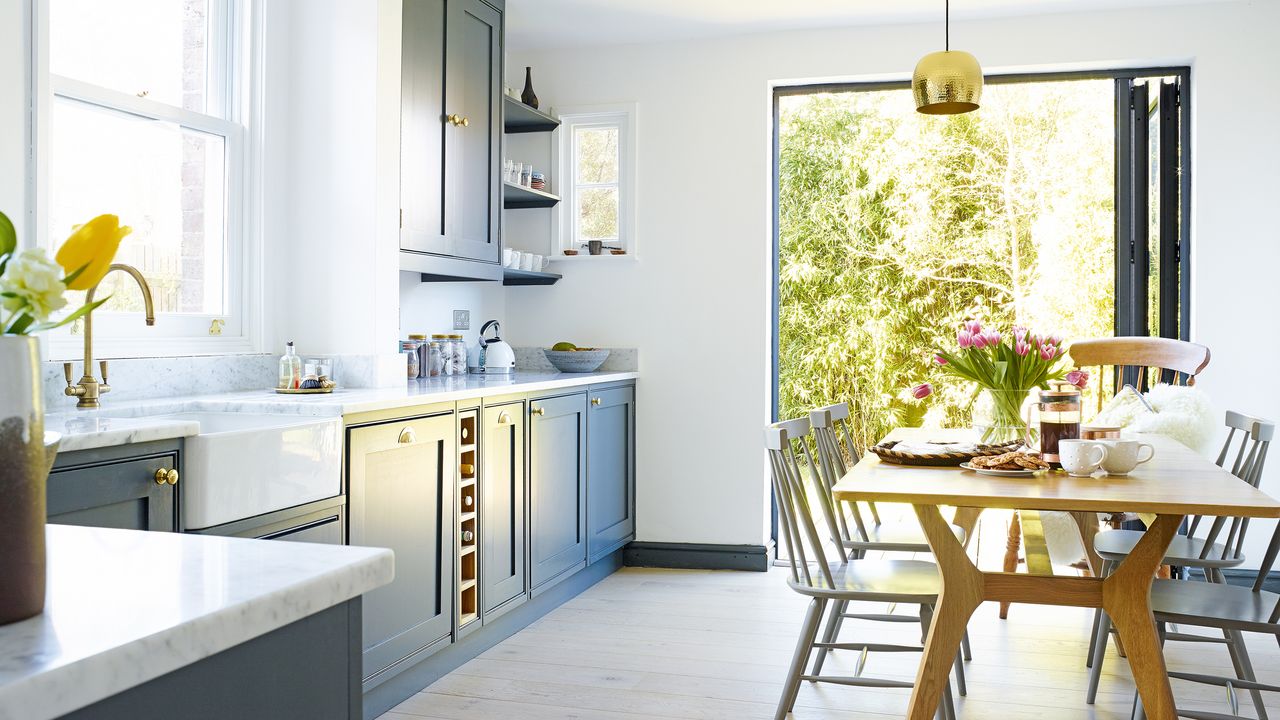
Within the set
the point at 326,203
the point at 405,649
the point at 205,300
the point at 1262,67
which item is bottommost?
the point at 405,649

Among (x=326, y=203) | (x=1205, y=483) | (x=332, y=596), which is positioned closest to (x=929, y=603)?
(x=1205, y=483)

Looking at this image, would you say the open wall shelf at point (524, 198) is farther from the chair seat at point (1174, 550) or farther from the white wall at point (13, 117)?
the chair seat at point (1174, 550)

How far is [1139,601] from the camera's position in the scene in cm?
227

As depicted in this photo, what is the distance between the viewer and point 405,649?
2.91m

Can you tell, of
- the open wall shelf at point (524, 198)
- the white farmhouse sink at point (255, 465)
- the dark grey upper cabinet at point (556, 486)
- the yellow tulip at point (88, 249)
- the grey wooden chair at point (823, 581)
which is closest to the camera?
the yellow tulip at point (88, 249)

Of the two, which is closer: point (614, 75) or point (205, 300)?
point (205, 300)

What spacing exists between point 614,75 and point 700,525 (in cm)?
224

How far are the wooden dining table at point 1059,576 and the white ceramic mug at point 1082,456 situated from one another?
0.03m

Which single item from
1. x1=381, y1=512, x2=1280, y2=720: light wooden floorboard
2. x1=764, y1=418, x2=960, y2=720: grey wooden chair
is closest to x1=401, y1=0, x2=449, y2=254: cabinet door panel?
x1=381, y1=512, x2=1280, y2=720: light wooden floorboard

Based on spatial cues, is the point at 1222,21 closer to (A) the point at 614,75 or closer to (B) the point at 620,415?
(A) the point at 614,75

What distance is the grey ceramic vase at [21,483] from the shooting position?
717mm

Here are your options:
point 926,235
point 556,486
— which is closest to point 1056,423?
point 556,486

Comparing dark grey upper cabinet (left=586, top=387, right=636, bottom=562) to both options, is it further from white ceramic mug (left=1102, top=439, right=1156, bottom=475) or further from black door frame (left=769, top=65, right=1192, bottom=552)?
white ceramic mug (left=1102, top=439, right=1156, bottom=475)

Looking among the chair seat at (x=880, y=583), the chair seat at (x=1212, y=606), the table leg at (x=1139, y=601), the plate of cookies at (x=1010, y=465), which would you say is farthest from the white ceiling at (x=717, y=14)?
the table leg at (x=1139, y=601)
